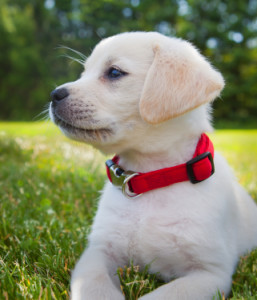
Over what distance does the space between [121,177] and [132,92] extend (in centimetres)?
51

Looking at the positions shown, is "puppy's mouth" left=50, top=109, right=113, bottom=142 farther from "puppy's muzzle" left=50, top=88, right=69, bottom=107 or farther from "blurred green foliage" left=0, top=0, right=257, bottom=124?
A: "blurred green foliage" left=0, top=0, right=257, bottom=124

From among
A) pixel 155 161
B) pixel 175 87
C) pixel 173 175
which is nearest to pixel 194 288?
pixel 173 175

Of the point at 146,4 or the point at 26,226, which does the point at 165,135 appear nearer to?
the point at 26,226

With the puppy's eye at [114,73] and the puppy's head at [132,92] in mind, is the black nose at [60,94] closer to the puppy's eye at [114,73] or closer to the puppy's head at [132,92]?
the puppy's head at [132,92]

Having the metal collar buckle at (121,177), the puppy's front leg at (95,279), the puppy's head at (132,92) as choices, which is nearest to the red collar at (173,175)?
the metal collar buckle at (121,177)

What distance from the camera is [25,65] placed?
2570 centimetres

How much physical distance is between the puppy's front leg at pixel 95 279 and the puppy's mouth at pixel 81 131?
654 mm

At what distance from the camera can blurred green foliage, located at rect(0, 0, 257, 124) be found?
2208cm

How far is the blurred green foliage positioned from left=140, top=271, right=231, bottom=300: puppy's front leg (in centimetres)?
1792

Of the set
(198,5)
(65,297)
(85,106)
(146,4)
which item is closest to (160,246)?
(65,297)

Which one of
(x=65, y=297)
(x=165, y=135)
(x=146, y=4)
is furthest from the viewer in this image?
(x=146, y=4)

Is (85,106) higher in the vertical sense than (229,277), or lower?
higher

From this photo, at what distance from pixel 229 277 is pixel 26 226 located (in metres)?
1.41

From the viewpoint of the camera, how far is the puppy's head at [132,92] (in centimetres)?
189
